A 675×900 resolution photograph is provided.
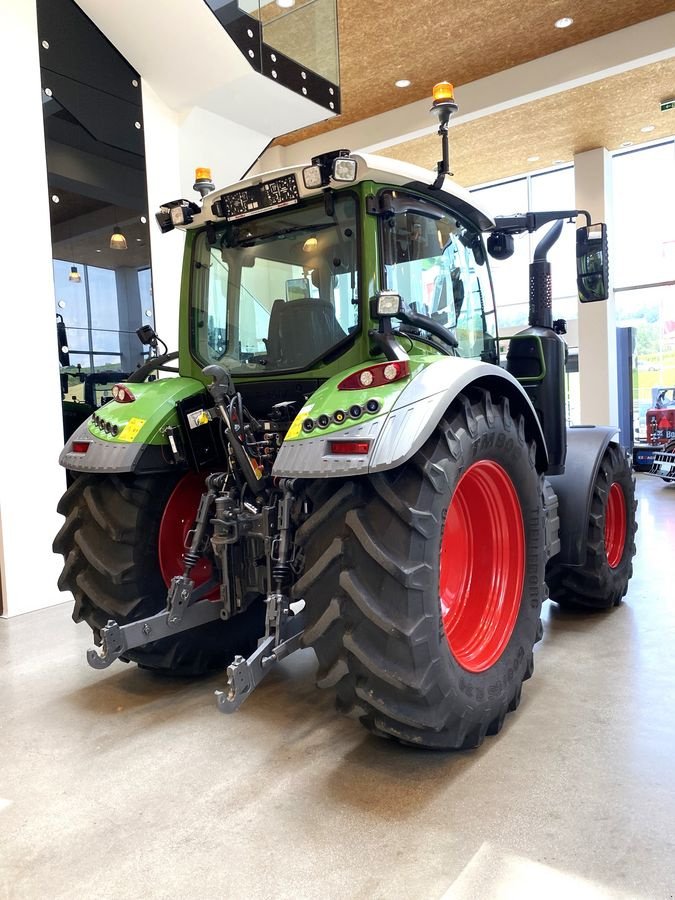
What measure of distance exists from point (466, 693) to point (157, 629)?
3.78 feet

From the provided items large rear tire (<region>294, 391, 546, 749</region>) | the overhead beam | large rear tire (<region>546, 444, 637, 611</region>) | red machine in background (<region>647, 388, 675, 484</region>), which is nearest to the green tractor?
large rear tire (<region>294, 391, 546, 749</region>)

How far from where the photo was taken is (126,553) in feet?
8.90

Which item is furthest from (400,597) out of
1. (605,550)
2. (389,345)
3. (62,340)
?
(62,340)

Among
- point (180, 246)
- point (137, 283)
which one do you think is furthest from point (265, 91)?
point (137, 283)

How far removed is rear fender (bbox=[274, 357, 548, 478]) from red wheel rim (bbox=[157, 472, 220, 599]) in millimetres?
958

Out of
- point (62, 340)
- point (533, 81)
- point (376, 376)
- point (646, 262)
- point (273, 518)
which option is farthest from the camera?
point (646, 262)

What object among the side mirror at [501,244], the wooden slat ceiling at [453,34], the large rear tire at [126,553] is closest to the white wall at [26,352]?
the large rear tire at [126,553]

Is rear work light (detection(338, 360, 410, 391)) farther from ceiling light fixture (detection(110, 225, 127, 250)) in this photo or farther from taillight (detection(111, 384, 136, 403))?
ceiling light fixture (detection(110, 225, 127, 250))

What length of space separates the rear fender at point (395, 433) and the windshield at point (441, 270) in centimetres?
54

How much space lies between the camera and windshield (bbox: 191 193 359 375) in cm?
255

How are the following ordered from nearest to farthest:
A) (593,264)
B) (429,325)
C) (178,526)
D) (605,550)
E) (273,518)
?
1. (273,518)
2. (429,325)
3. (178,526)
4. (593,264)
5. (605,550)

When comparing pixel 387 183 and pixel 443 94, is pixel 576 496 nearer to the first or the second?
pixel 387 183

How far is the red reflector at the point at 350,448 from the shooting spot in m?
1.96

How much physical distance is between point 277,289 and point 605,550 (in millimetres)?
2150
